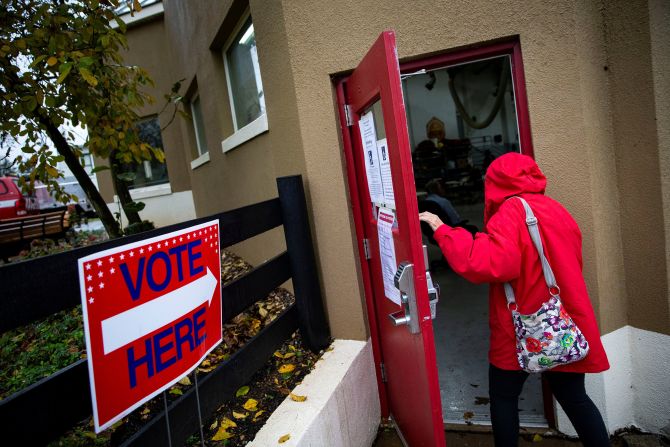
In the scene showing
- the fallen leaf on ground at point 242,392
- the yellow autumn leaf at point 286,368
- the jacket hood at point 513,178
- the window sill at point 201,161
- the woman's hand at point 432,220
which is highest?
the window sill at point 201,161

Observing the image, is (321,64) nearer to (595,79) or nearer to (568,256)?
(595,79)

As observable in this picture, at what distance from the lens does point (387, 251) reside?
2.43 m

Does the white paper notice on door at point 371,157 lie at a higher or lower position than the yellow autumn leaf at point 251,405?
higher

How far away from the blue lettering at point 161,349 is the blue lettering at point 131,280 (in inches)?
6.7

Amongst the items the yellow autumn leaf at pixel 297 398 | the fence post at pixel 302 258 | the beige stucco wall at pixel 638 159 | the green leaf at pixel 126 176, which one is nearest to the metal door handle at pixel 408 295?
the yellow autumn leaf at pixel 297 398

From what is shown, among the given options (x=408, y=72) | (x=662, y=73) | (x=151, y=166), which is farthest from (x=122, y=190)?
(x=151, y=166)

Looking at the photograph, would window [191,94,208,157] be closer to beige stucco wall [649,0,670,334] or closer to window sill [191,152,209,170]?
window sill [191,152,209,170]

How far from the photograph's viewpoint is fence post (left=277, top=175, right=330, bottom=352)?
9.19 ft

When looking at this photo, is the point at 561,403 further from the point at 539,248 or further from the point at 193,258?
the point at 193,258

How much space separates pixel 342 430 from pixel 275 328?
2.47ft

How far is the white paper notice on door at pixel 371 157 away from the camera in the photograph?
92.8 inches

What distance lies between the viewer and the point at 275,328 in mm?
2650

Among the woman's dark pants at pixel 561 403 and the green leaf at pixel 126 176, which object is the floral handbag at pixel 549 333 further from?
→ the green leaf at pixel 126 176

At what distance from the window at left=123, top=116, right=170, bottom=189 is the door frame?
28.5ft
